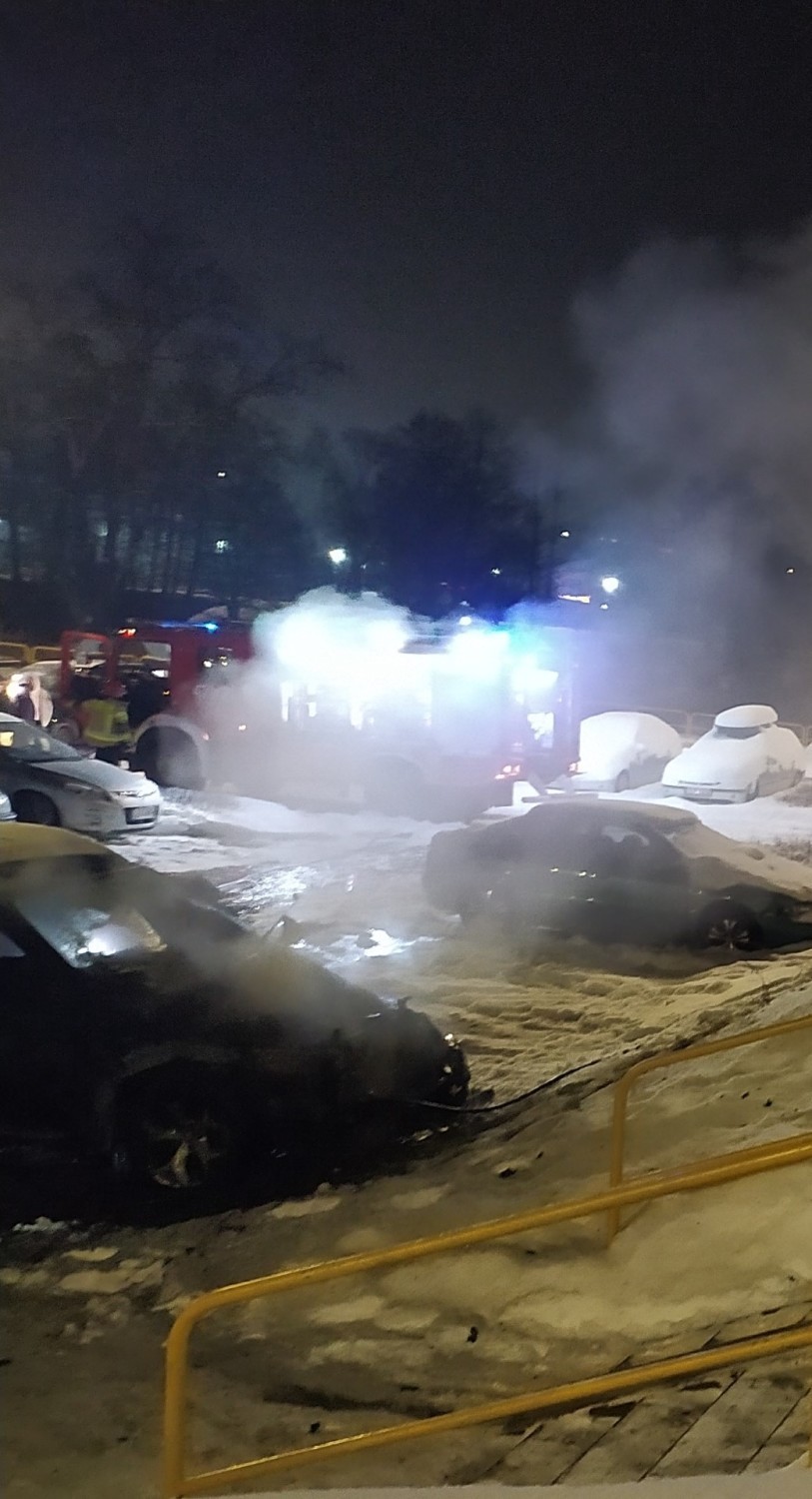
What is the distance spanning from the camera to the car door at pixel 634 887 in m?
6.50

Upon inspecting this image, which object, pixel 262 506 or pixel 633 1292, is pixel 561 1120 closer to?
pixel 633 1292

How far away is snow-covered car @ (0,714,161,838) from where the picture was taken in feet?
23.7

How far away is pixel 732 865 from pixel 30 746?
5018 millimetres

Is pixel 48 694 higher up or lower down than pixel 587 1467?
higher up

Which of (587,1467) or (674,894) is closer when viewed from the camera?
(587,1467)

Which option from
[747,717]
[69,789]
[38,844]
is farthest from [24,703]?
[747,717]

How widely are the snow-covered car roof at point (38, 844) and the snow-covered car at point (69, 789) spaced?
2030 millimetres

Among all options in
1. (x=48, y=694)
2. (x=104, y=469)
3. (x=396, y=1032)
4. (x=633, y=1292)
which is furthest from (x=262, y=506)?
(x=633, y=1292)

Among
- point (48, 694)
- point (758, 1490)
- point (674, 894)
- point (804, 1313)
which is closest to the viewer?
point (758, 1490)

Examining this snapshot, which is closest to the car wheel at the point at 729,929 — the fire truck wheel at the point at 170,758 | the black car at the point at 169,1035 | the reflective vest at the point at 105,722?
the black car at the point at 169,1035

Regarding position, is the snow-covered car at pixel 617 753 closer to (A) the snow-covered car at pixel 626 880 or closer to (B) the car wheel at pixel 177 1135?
(A) the snow-covered car at pixel 626 880

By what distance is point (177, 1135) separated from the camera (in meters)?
3.70

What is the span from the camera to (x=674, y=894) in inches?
258

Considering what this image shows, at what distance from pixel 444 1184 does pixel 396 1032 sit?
709 mm
